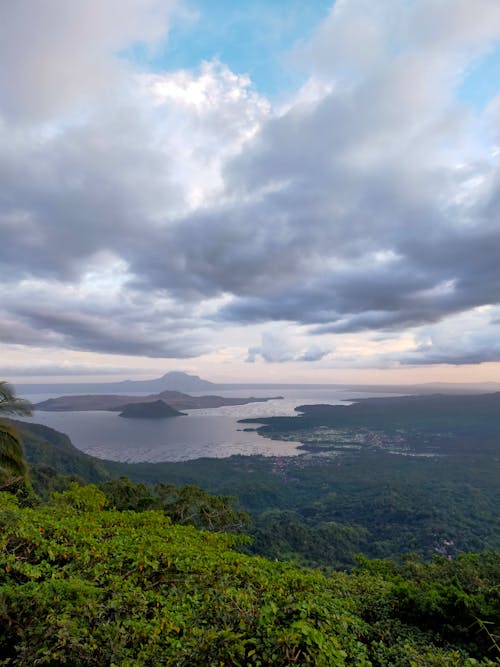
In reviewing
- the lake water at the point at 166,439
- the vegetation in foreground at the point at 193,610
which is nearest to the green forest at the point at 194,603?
the vegetation in foreground at the point at 193,610

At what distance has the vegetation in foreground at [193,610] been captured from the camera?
10.7ft

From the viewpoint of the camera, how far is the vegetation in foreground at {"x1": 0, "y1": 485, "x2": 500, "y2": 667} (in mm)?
3273

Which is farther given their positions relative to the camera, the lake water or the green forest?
the lake water

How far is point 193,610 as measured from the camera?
13.1ft

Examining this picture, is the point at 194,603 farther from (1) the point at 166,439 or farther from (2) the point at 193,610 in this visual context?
(1) the point at 166,439

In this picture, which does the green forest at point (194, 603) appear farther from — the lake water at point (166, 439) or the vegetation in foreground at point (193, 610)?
the lake water at point (166, 439)

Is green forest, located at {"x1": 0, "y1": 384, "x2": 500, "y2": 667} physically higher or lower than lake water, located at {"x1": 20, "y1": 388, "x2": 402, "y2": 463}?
higher

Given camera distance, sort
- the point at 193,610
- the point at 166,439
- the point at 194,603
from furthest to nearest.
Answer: the point at 166,439 < the point at 194,603 < the point at 193,610

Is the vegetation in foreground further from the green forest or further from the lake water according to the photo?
the lake water

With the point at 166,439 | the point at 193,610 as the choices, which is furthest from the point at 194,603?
the point at 166,439

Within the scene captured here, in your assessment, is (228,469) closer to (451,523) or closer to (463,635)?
(451,523)

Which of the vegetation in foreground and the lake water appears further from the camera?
the lake water

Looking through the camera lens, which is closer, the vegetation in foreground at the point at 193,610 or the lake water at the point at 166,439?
the vegetation in foreground at the point at 193,610

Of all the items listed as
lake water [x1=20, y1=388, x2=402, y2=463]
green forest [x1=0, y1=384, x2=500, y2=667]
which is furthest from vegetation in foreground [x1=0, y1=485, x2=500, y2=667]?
lake water [x1=20, y1=388, x2=402, y2=463]
